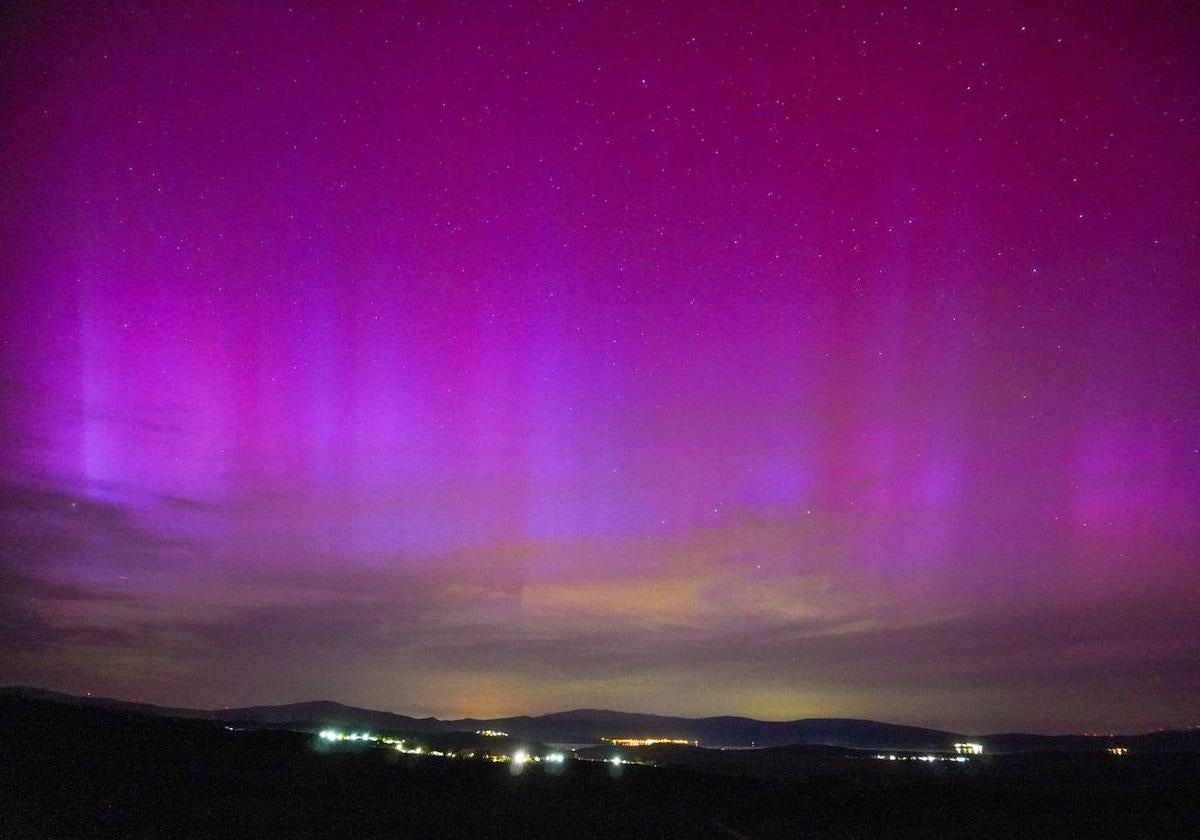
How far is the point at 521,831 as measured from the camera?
25844 millimetres

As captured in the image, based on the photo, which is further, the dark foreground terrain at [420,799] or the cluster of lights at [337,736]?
the cluster of lights at [337,736]

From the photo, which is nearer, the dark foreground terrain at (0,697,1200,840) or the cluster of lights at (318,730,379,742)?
the dark foreground terrain at (0,697,1200,840)

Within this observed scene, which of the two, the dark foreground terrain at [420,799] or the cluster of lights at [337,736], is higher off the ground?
the dark foreground terrain at [420,799]

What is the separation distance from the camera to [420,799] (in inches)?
1389

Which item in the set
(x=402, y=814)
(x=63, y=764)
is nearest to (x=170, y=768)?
(x=63, y=764)

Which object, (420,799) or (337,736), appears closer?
(420,799)

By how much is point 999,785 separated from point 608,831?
42676 millimetres

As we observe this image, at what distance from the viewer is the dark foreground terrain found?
77.0 ft

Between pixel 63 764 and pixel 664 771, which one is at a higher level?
pixel 63 764

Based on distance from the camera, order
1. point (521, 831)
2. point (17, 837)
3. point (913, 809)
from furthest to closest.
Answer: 1. point (913, 809)
2. point (521, 831)
3. point (17, 837)

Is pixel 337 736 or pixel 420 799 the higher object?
pixel 420 799

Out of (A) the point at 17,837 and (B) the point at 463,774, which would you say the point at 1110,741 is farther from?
(A) the point at 17,837

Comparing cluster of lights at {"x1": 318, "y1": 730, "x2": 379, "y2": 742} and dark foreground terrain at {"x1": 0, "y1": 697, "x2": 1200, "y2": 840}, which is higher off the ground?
dark foreground terrain at {"x1": 0, "y1": 697, "x2": 1200, "y2": 840}

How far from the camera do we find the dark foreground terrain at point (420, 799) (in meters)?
23.5
